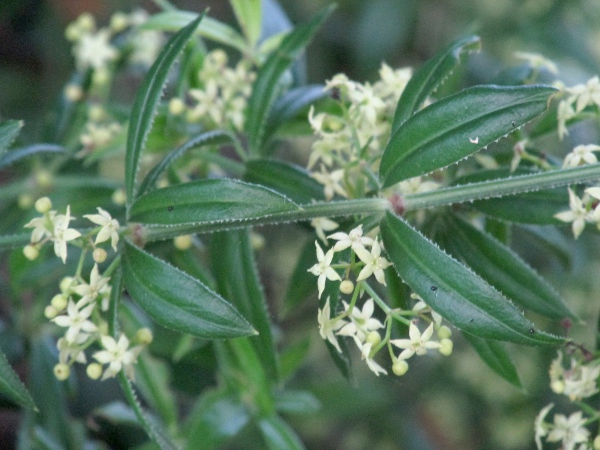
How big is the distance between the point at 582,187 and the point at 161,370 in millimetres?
922

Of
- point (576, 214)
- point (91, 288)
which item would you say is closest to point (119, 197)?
point (91, 288)

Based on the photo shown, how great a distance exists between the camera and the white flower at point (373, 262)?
2.99 feet

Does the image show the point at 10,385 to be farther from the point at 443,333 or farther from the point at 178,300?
the point at 443,333

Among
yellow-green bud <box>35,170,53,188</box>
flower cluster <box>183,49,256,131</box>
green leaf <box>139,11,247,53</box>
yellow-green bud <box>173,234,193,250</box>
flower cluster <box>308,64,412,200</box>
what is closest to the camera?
flower cluster <box>308,64,412,200</box>

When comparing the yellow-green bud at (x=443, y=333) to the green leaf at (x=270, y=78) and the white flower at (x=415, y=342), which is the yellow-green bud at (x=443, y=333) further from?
the green leaf at (x=270, y=78)

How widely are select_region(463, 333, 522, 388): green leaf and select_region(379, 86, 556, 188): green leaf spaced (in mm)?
261

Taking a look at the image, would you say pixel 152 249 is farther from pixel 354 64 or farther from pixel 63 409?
pixel 354 64

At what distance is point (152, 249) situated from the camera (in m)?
1.24

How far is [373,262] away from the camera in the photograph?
923mm

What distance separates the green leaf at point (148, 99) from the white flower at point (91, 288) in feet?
0.46

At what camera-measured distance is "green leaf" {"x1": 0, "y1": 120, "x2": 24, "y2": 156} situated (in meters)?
1.05

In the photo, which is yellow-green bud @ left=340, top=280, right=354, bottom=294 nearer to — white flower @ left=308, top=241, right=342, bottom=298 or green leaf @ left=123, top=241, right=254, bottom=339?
white flower @ left=308, top=241, right=342, bottom=298

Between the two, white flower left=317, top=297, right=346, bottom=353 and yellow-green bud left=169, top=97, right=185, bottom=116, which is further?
yellow-green bud left=169, top=97, right=185, bottom=116

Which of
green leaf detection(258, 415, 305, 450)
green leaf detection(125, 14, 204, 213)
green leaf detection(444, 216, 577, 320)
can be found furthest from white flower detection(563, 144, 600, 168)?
green leaf detection(258, 415, 305, 450)
